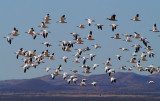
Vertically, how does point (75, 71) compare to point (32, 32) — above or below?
below

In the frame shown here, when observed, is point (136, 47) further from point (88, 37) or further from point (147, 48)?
point (88, 37)

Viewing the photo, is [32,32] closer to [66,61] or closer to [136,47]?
[66,61]

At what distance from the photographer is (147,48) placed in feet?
204

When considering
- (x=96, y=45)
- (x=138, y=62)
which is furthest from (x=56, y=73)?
(x=138, y=62)

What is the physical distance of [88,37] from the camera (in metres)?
62.4

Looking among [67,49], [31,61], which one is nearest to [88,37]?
[67,49]

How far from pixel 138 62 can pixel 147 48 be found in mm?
7231

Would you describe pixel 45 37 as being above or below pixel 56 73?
above

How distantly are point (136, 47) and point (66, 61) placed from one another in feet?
32.8

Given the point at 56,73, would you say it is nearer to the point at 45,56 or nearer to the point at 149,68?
the point at 45,56

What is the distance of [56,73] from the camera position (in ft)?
221

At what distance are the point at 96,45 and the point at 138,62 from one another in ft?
22.3

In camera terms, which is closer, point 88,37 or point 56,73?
point 88,37

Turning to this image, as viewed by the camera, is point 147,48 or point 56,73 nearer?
point 147,48
